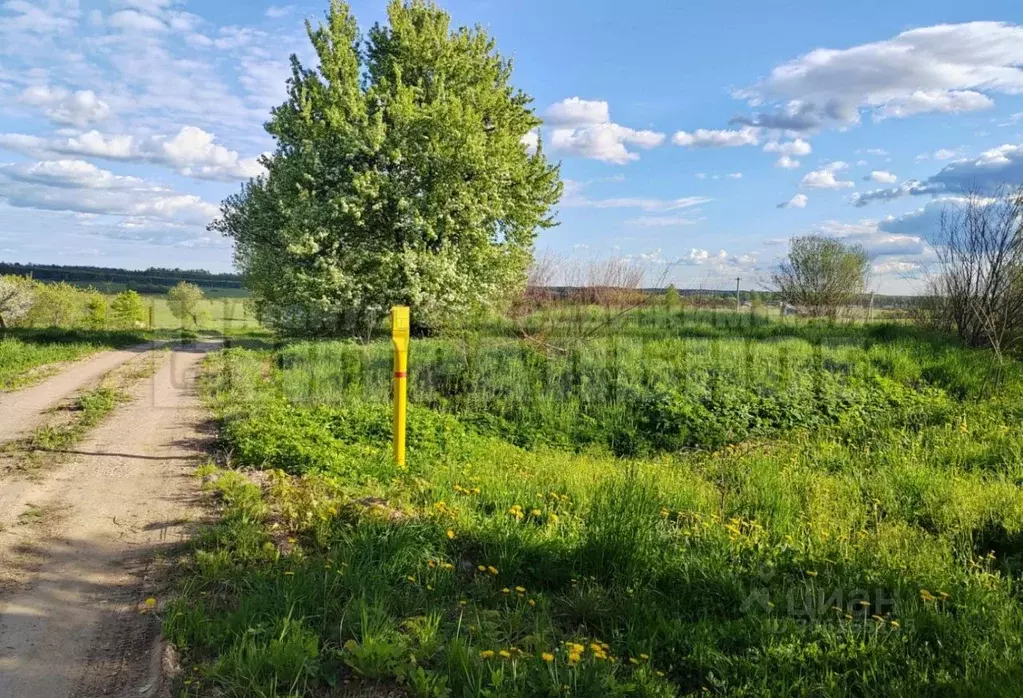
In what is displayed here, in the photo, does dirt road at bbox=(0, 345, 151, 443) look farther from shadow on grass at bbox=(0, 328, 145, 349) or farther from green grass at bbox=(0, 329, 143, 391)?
shadow on grass at bbox=(0, 328, 145, 349)

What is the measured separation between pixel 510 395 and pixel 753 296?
2322 centimetres

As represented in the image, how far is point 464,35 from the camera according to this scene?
72.1 ft

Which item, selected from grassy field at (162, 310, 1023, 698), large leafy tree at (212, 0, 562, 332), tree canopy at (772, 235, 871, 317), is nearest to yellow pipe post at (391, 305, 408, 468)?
grassy field at (162, 310, 1023, 698)

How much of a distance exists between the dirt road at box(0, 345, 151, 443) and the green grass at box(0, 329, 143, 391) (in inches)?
18.4

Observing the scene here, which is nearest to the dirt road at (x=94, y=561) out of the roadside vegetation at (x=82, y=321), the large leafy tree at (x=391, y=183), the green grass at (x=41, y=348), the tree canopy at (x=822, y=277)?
the green grass at (x=41, y=348)

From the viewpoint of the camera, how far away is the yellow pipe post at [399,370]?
6.78m

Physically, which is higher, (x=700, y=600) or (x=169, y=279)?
(x=169, y=279)

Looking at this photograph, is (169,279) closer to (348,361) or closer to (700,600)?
(348,361)

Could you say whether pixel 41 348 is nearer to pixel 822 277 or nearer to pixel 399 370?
pixel 399 370

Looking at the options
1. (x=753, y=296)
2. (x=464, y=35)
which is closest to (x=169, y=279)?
(x=464, y=35)

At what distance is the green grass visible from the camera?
12.6 metres

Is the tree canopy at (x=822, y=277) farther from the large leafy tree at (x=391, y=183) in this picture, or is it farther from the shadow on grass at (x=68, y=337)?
the shadow on grass at (x=68, y=337)

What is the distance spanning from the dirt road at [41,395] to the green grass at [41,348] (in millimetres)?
468

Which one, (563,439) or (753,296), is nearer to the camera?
(563,439)
